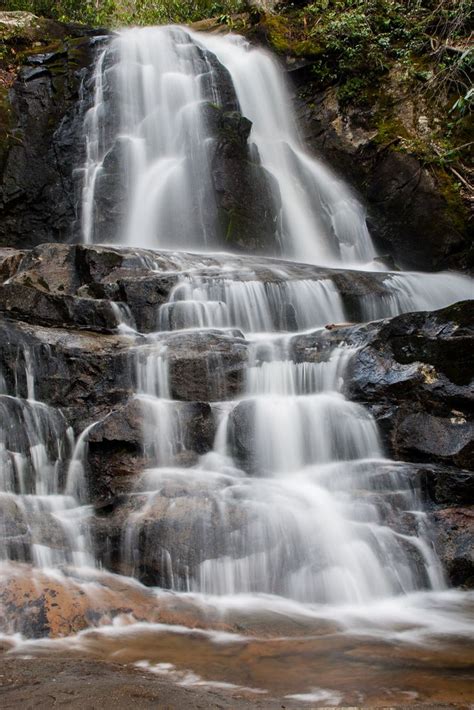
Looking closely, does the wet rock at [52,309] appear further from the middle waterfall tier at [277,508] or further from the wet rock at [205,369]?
the middle waterfall tier at [277,508]

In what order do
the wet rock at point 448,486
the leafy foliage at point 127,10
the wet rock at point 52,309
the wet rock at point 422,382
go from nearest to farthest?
1. the wet rock at point 448,486
2. the wet rock at point 422,382
3. the wet rock at point 52,309
4. the leafy foliage at point 127,10

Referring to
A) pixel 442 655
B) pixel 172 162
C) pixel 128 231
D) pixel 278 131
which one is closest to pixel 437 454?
pixel 442 655

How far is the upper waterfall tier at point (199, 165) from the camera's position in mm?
12656

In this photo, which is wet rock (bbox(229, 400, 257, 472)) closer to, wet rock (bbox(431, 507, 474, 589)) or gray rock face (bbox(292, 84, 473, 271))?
wet rock (bbox(431, 507, 474, 589))

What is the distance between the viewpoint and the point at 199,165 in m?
13.3

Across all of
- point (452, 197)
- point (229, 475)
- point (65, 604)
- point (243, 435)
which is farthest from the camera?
point (452, 197)

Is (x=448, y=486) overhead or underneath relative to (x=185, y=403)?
underneath

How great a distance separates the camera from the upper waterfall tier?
12.7m

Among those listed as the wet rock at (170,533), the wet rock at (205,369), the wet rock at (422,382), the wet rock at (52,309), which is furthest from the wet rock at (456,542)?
the wet rock at (52,309)

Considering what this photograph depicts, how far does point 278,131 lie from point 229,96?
153 centimetres

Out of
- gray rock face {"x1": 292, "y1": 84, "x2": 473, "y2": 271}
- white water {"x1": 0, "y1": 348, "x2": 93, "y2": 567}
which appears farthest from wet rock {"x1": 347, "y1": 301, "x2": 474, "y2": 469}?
gray rock face {"x1": 292, "y1": 84, "x2": 473, "y2": 271}

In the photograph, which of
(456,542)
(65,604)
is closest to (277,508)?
(456,542)

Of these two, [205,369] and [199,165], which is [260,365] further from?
[199,165]

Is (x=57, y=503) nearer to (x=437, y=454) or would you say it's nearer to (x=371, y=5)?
(x=437, y=454)
